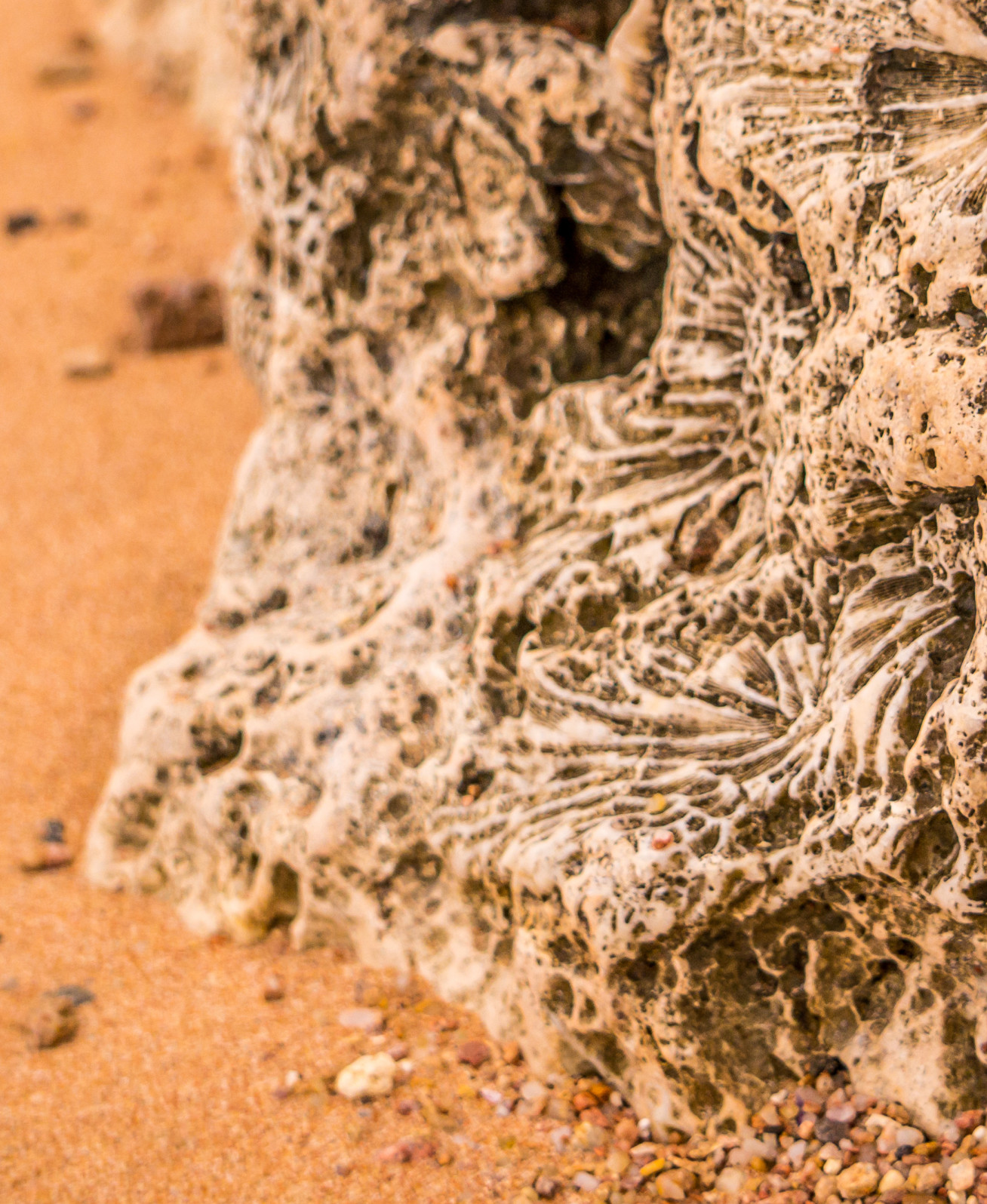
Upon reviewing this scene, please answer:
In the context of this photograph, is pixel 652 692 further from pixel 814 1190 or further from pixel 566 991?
pixel 814 1190

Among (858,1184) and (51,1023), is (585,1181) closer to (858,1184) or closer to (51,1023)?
(858,1184)

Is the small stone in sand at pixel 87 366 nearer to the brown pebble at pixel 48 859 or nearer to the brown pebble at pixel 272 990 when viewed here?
the brown pebble at pixel 48 859

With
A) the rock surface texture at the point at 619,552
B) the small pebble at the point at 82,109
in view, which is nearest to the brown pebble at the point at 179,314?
the rock surface texture at the point at 619,552

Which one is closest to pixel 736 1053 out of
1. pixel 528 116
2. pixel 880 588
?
pixel 880 588

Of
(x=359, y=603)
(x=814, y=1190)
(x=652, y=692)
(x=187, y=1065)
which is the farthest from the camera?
(x=359, y=603)

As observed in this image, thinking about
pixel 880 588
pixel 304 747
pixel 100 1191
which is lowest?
pixel 100 1191

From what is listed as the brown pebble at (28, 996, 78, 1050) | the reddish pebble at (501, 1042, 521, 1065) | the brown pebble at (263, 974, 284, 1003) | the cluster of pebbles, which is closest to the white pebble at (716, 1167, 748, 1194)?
the cluster of pebbles

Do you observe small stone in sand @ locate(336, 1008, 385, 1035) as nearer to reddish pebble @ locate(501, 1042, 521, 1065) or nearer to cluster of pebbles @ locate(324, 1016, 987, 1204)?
cluster of pebbles @ locate(324, 1016, 987, 1204)
